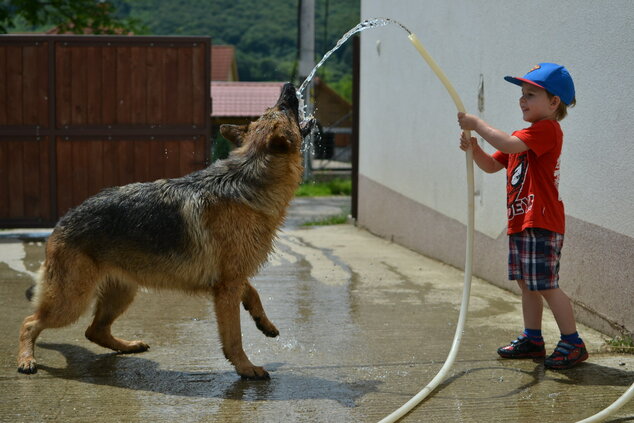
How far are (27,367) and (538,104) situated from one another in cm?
338

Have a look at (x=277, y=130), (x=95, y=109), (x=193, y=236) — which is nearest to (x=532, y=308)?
(x=277, y=130)

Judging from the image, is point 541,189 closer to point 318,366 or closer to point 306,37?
point 318,366

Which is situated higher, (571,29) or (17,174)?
(571,29)

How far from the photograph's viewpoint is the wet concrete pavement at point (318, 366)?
4.06 meters

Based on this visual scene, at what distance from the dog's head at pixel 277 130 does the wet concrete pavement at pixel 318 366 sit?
4.41 feet

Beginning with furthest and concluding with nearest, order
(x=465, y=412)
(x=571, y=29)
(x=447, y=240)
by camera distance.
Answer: (x=447, y=240)
(x=571, y=29)
(x=465, y=412)

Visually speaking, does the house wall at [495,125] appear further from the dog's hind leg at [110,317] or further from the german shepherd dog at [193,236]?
the dog's hind leg at [110,317]

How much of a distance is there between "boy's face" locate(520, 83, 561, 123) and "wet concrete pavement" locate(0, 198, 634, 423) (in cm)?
151

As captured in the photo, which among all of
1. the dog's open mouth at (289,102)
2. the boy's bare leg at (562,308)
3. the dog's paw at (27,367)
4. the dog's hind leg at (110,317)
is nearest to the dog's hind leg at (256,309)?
the dog's hind leg at (110,317)

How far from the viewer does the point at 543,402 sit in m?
4.15

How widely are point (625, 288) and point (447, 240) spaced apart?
3.21 metres

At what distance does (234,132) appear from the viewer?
4.90 metres

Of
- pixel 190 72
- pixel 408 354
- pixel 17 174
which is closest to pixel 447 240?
pixel 408 354

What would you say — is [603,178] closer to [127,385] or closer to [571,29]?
[571,29]
